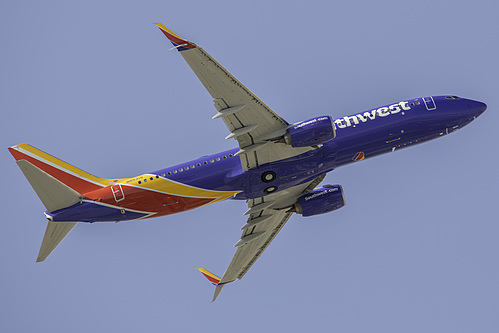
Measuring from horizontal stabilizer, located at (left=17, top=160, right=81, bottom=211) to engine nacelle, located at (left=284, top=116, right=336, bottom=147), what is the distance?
15.4 m

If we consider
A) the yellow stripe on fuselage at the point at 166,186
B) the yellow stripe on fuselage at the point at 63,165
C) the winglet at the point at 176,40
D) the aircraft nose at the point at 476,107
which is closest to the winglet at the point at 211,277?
the yellow stripe on fuselage at the point at 166,186

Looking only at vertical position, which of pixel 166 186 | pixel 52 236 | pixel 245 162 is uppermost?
pixel 245 162

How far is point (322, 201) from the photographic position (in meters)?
58.1

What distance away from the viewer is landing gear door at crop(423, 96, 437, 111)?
177 ft

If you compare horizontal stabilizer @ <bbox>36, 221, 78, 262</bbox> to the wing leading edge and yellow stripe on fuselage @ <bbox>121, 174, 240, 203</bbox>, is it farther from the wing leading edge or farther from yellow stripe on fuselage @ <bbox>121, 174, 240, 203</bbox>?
the wing leading edge

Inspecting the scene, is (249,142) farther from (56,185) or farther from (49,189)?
(49,189)

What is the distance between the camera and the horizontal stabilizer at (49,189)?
4806cm

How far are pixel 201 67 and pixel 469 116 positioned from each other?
22.2 meters

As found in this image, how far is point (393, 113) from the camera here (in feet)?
174

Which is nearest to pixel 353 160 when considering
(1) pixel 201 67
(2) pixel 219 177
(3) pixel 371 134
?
(3) pixel 371 134

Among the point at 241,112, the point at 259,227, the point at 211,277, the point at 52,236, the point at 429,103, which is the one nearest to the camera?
the point at 241,112

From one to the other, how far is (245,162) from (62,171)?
1296cm

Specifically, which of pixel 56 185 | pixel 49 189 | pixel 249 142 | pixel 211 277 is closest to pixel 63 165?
pixel 56 185

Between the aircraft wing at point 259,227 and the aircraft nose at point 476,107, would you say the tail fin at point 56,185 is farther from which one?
the aircraft nose at point 476,107
